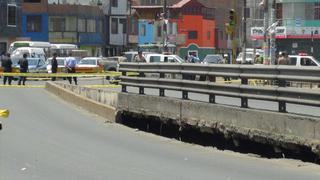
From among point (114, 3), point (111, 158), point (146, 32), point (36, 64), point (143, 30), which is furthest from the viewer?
point (143, 30)

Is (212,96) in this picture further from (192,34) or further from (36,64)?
(192,34)

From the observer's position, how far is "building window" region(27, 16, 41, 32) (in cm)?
7838

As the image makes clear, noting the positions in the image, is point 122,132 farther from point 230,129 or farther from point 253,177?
point 253,177

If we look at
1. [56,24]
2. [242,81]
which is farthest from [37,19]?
[242,81]

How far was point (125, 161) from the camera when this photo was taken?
11289 millimetres

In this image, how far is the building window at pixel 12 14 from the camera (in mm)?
68875

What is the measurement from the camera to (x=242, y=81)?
12.2 meters

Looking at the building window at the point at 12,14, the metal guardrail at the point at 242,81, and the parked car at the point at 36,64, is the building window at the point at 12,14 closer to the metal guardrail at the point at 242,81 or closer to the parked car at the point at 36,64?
the parked car at the point at 36,64

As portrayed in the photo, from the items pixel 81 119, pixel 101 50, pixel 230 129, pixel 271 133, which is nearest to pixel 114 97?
pixel 81 119

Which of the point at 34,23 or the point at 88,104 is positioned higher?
the point at 34,23

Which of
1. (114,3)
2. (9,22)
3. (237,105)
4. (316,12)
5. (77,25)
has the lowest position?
(237,105)

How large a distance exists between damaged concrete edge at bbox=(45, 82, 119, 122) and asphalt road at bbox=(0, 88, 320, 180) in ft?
1.66

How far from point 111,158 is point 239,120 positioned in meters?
2.38

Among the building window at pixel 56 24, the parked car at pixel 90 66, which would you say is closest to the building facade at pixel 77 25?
the building window at pixel 56 24
